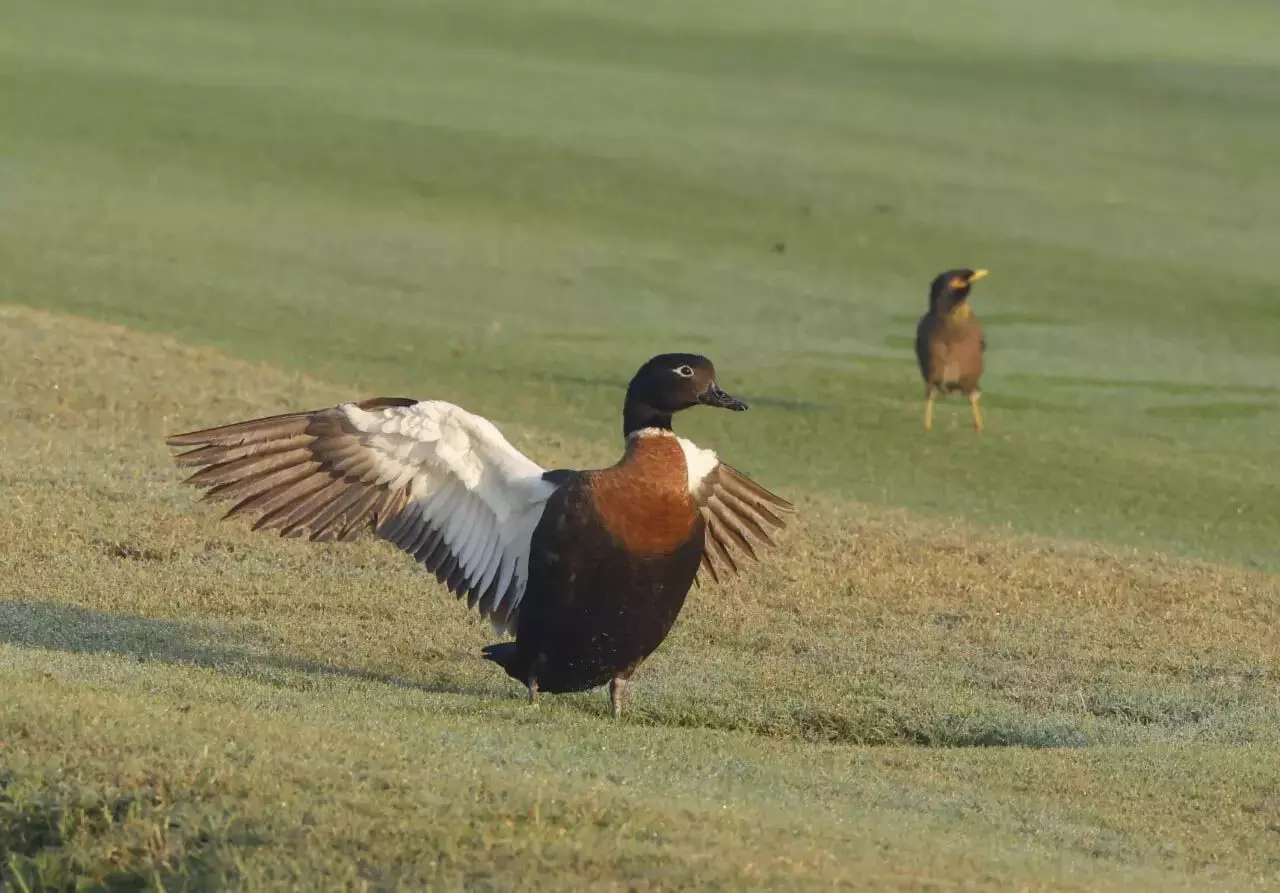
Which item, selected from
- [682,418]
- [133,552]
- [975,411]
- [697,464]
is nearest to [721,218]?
[682,418]

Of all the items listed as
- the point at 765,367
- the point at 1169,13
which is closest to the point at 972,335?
the point at 765,367

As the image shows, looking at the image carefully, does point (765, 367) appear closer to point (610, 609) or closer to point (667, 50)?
point (610, 609)

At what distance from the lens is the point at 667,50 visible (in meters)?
36.3

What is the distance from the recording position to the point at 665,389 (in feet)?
26.6

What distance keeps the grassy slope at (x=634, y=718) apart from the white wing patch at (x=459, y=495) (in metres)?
0.52

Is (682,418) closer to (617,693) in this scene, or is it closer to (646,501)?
(617,693)

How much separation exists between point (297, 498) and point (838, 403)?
10225 mm

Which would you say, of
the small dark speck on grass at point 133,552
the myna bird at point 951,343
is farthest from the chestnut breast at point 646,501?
the myna bird at point 951,343

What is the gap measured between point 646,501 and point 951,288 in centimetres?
1014

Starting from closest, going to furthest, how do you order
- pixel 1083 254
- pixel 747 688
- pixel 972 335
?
1. pixel 747 688
2. pixel 972 335
3. pixel 1083 254

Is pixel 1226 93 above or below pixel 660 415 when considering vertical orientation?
above

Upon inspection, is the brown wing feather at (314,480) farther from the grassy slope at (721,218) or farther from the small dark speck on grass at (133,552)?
the grassy slope at (721,218)

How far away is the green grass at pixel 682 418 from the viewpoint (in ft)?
19.9

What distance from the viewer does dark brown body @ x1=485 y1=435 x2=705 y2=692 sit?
7.79 metres
